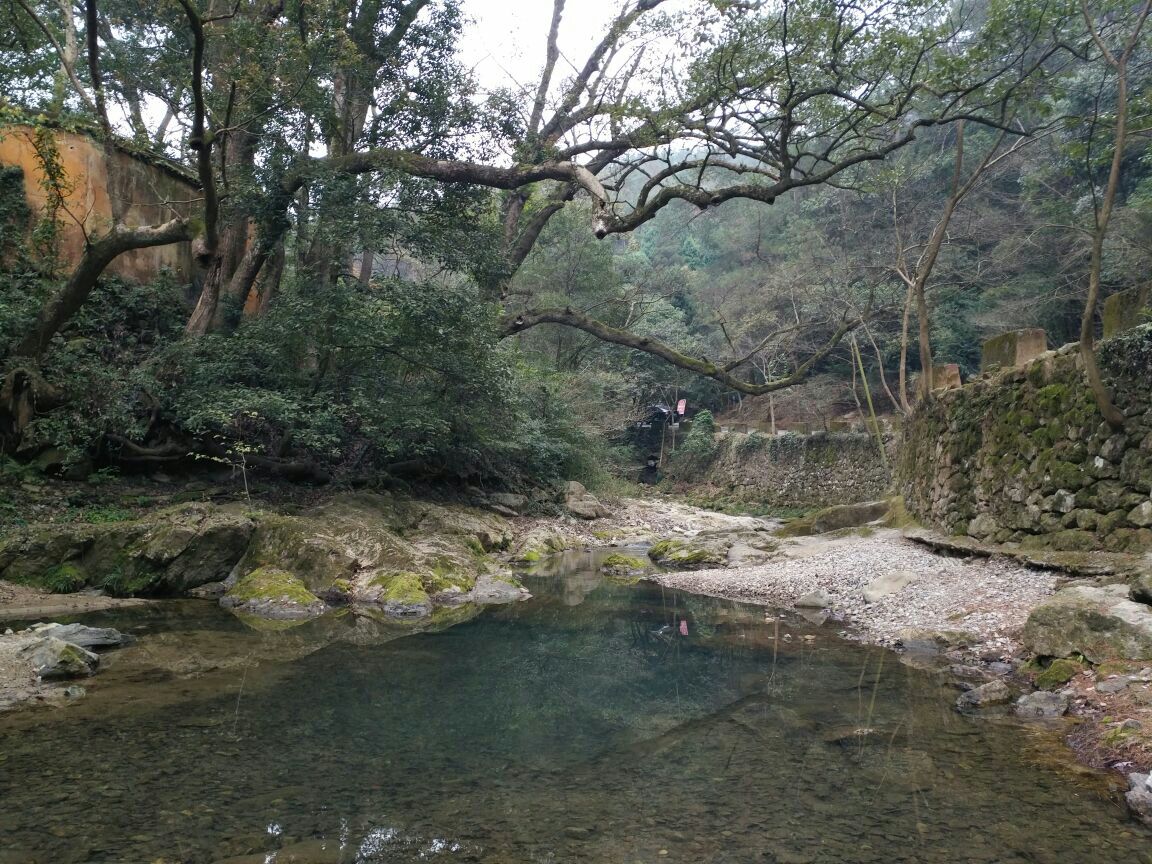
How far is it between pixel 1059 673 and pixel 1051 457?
336cm

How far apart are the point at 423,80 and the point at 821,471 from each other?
1720cm

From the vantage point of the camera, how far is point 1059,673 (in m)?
4.95

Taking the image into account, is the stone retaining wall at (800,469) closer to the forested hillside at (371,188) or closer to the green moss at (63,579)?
the forested hillside at (371,188)

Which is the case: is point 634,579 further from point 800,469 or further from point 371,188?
point 800,469

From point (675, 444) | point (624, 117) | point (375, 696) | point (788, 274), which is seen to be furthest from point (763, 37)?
point (675, 444)

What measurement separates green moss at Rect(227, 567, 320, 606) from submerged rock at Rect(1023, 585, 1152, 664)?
714cm

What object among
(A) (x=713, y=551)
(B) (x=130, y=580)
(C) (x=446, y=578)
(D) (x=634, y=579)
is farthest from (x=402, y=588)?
(A) (x=713, y=551)

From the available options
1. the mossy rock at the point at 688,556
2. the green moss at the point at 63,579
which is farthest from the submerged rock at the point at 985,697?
the green moss at the point at 63,579

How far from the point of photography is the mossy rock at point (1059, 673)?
4.90m

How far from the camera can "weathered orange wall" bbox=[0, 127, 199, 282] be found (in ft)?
37.5

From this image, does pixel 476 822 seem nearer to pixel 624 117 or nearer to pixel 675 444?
pixel 624 117

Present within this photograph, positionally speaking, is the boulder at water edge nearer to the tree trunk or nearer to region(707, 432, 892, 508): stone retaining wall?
region(707, 432, 892, 508): stone retaining wall

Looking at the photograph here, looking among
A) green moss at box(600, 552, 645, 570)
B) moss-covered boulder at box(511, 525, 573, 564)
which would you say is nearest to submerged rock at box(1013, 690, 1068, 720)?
green moss at box(600, 552, 645, 570)

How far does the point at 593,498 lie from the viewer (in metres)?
19.3
